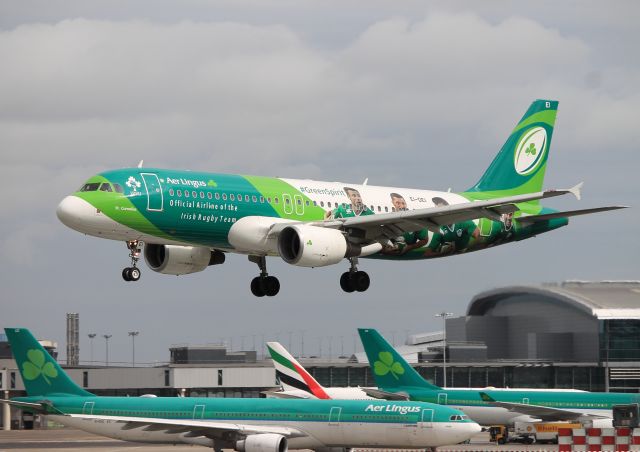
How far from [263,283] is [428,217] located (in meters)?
9.87

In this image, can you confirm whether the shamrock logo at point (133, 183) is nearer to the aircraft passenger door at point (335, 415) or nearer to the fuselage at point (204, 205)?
the fuselage at point (204, 205)

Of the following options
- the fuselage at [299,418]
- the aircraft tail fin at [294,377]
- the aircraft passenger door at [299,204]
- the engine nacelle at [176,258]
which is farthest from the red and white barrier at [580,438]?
the aircraft tail fin at [294,377]

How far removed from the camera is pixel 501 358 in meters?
168

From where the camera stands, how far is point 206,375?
13012 cm

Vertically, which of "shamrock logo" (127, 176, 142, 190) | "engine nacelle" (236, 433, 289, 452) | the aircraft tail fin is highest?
"shamrock logo" (127, 176, 142, 190)

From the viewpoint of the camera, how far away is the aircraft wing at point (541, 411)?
3457 inches

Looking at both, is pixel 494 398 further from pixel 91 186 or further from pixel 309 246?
pixel 91 186

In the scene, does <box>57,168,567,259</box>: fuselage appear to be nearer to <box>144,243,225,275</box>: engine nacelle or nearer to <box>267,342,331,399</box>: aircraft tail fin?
<box>144,243,225,275</box>: engine nacelle


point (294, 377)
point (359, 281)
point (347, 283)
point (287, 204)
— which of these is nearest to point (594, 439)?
point (359, 281)

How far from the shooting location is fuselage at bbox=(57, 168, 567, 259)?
56688mm

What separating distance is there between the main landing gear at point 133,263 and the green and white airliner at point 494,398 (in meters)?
32.6

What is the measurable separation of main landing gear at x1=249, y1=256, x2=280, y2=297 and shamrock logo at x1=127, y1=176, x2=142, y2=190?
1048 cm

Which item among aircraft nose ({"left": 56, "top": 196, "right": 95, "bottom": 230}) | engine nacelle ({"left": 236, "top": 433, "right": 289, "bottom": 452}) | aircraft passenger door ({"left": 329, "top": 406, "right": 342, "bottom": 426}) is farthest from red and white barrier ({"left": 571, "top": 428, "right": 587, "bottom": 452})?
aircraft nose ({"left": 56, "top": 196, "right": 95, "bottom": 230})

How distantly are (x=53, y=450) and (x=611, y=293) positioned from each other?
10123 centimetres
